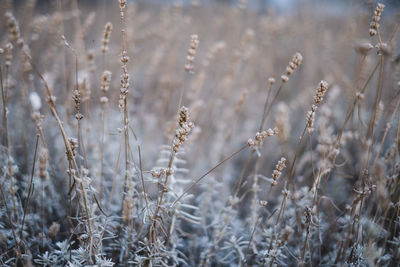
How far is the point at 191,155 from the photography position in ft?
7.59

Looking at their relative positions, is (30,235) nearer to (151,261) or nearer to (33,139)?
(151,261)

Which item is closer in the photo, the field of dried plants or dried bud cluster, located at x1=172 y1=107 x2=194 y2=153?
dried bud cluster, located at x1=172 y1=107 x2=194 y2=153

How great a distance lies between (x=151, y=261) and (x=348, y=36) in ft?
8.07

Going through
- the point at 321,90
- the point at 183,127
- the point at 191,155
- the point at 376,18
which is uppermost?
the point at 376,18

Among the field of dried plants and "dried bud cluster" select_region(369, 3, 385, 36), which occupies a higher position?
"dried bud cluster" select_region(369, 3, 385, 36)

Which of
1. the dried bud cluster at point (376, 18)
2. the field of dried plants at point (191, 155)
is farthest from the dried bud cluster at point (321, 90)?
the dried bud cluster at point (376, 18)

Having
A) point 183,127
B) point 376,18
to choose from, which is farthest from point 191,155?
point 376,18

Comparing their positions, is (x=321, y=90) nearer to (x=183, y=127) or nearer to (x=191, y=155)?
(x=183, y=127)

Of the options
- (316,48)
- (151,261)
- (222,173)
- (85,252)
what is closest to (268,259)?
(151,261)

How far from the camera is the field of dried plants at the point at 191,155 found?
3.32 ft

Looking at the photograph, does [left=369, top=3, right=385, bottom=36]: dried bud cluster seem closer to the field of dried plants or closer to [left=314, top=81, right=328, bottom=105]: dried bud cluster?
the field of dried plants

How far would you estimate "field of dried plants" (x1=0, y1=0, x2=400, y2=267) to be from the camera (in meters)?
1.01

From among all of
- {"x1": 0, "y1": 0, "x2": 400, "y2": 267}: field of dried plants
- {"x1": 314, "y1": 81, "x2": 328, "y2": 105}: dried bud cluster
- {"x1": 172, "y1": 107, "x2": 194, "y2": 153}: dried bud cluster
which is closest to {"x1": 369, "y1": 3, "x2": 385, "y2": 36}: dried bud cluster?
{"x1": 0, "y1": 0, "x2": 400, "y2": 267}: field of dried plants

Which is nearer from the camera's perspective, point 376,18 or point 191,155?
point 376,18
